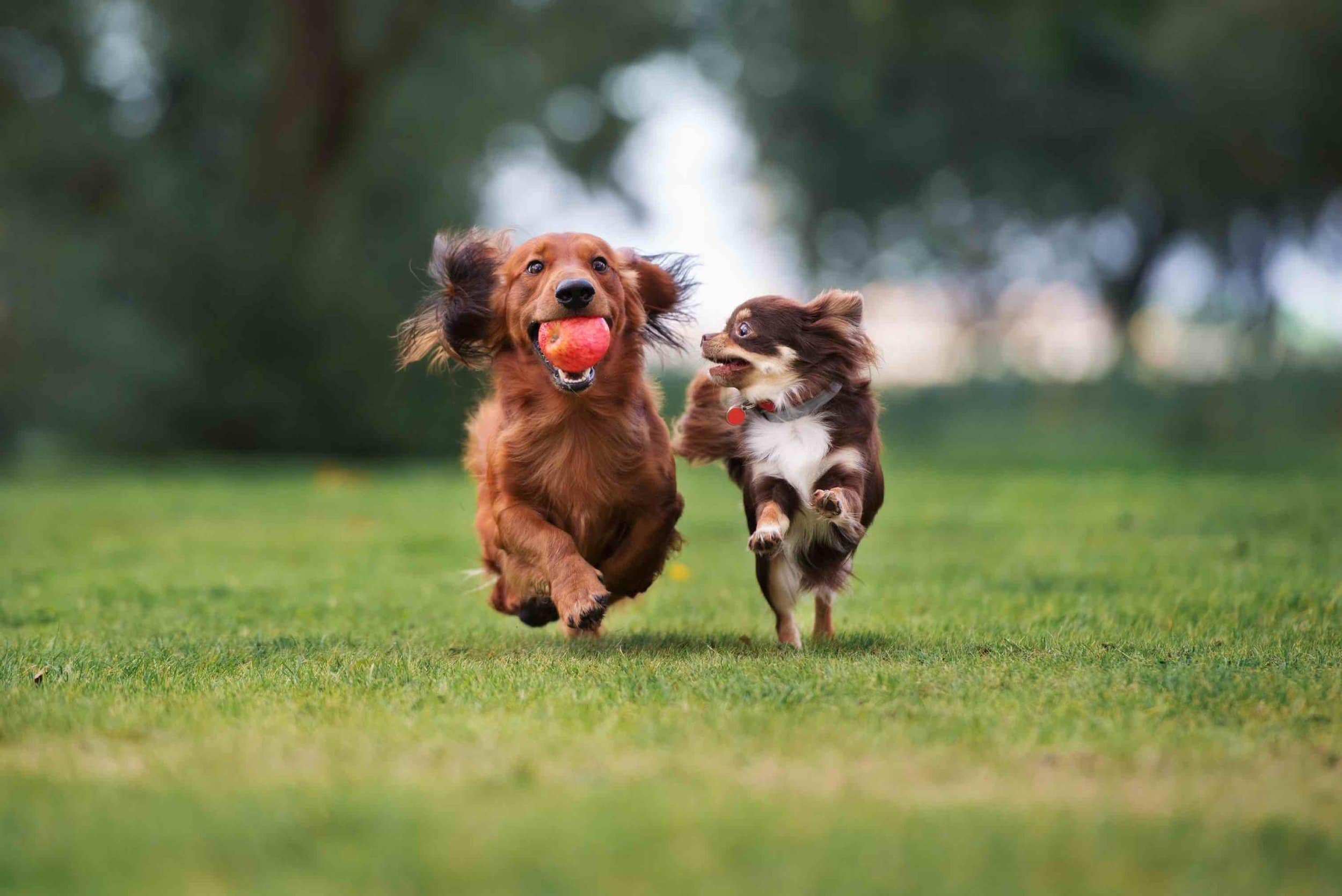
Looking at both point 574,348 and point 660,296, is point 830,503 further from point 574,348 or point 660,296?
point 660,296

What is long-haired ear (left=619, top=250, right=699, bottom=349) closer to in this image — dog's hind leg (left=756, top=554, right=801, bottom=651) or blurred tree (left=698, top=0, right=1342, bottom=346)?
dog's hind leg (left=756, top=554, right=801, bottom=651)

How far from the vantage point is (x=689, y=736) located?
3469mm

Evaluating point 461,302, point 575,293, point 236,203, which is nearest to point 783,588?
point 575,293

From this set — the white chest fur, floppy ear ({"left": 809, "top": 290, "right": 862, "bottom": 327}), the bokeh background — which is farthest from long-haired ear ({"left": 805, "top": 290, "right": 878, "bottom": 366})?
the bokeh background

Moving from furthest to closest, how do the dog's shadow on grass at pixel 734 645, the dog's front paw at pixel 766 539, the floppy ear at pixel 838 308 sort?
the floppy ear at pixel 838 308 < the dog's shadow on grass at pixel 734 645 < the dog's front paw at pixel 766 539

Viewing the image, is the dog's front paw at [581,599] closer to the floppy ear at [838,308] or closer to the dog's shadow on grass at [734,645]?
the dog's shadow on grass at [734,645]

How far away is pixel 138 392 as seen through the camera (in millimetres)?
19031

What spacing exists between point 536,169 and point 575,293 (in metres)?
23.2

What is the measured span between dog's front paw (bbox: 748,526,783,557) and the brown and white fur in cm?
9

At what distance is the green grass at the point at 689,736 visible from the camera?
2.47m

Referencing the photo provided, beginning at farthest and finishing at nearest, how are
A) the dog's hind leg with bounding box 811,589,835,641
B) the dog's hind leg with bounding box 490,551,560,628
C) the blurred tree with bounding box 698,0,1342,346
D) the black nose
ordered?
the blurred tree with bounding box 698,0,1342,346, the dog's hind leg with bounding box 811,589,835,641, the dog's hind leg with bounding box 490,551,560,628, the black nose

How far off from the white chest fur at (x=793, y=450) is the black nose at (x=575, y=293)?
0.75 metres

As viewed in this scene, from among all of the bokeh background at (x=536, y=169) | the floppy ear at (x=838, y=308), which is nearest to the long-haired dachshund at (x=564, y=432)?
the floppy ear at (x=838, y=308)

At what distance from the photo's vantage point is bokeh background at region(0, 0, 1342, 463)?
1870cm
